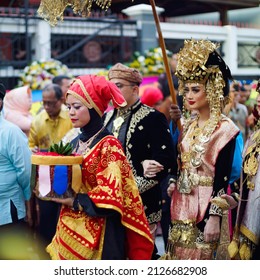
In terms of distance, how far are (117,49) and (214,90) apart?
12.4m

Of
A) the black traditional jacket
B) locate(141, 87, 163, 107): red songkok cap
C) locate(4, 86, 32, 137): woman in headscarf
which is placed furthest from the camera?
locate(141, 87, 163, 107): red songkok cap

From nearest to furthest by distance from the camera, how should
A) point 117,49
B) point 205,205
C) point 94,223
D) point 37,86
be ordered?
1. point 94,223
2. point 205,205
3. point 37,86
4. point 117,49

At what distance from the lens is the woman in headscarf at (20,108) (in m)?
8.28

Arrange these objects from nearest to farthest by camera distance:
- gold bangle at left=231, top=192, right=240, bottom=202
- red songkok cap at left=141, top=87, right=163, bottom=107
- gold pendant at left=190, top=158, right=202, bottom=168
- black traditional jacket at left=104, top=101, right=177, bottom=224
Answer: gold bangle at left=231, top=192, right=240, bottom=202 < gold pendant at left=190, top=158, right=202, bottom=168 < black traditional jacket at left=104, top=101, right=177, bottom=224 < red songkok cap at left=141, top=87, right=163, bottom=107

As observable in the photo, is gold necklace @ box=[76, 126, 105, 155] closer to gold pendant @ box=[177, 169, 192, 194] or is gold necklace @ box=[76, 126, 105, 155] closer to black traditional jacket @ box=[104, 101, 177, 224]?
gold pendant @ box=[177, 169, 192, 194]

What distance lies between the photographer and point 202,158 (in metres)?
5.15

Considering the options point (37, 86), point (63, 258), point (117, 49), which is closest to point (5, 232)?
point (63, 258)

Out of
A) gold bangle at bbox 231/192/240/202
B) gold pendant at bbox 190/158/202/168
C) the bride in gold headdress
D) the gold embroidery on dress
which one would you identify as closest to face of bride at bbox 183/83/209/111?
the bride in gold headdress

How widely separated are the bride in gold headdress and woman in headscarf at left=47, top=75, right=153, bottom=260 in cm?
43

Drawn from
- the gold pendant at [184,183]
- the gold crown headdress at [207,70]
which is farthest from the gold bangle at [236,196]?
the gold crown headdress at [207,70]

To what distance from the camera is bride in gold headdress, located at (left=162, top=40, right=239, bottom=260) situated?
5.10 m

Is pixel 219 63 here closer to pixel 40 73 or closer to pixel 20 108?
pixel 20 108

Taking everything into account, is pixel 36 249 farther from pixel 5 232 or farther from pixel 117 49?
pixel 117 49
